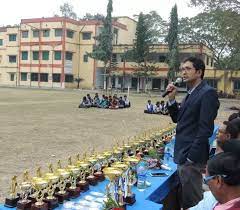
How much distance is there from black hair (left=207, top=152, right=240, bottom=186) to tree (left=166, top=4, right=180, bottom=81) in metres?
41.9

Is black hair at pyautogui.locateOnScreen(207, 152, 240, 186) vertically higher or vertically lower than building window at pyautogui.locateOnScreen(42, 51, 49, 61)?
lower

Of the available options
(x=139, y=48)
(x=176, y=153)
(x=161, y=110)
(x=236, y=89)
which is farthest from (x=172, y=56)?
(x=176, y=153)

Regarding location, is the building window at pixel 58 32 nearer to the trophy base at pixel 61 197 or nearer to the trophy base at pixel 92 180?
the trophy base at pixel 92 180

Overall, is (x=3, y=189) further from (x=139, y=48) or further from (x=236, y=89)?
(x=236, y=89)

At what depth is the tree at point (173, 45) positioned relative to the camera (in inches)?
1704

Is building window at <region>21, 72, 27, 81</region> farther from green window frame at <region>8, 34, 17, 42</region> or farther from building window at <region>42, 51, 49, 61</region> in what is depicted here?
green window frame at <region>8, 34, 17, 42</region>

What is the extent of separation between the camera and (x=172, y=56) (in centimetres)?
4328

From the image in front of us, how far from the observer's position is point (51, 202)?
300 cm

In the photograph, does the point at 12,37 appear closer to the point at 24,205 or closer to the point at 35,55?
the point at 35,55

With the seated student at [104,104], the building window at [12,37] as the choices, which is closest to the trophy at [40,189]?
the seated student at [104,104]

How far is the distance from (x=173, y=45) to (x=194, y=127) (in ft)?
135

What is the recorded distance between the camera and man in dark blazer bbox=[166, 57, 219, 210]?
11.1 feet

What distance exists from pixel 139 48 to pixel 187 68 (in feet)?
135

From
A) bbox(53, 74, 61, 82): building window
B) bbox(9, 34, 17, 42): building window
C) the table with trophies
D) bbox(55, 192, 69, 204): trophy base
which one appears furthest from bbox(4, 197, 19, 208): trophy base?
bbox(9, 34, 17, 42): building window
